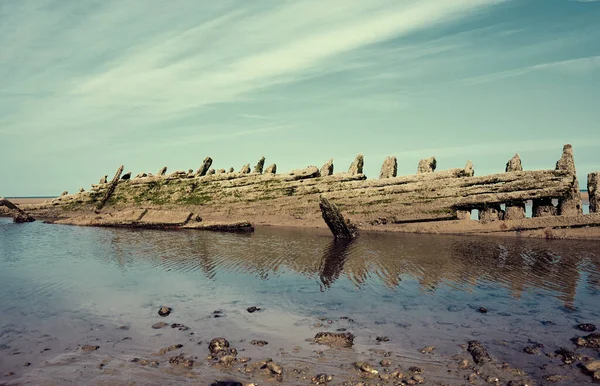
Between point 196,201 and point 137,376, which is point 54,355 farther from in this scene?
point 196,201

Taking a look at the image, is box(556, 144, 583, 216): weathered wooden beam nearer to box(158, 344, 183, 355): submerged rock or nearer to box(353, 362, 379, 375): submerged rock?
box(353, 362, 379, 375): submerged rock

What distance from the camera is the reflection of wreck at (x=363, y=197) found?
28203 millimetres

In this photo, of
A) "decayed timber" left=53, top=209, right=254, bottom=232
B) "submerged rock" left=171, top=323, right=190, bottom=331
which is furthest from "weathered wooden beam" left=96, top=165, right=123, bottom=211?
"submerged rock" left=171, top=323, right=190, bottom=331

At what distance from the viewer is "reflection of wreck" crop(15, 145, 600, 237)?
28203 mm

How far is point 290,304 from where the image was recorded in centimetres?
1222

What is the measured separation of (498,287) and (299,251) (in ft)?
33.8

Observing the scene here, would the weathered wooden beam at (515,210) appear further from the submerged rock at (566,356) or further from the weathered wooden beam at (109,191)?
the weathered wooden beam at (109,191)

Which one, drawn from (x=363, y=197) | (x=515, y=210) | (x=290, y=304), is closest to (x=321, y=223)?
(x=363, y=197)

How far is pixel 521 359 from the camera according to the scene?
8.14 metres

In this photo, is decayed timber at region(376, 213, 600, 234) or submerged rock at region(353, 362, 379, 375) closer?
submerged rock at region(353, 362, 379, 375)

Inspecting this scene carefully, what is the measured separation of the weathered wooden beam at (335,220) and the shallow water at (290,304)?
370cm

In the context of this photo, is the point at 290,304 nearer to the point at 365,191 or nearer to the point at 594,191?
the point at 365,191

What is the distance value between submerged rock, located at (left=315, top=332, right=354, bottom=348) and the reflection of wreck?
22512 millimetres

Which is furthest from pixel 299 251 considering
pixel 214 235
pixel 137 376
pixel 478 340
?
pixel 137 376
